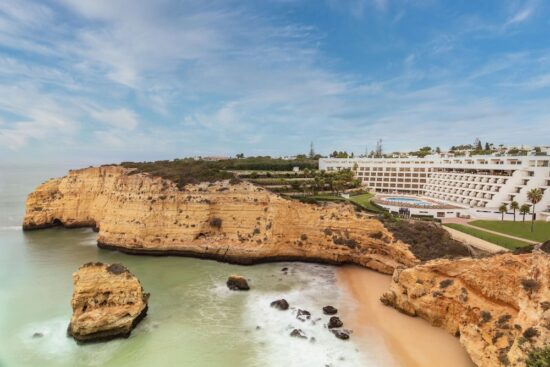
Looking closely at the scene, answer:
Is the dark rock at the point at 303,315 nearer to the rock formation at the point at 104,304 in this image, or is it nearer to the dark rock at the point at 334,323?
the dark rock at the point at 334,323

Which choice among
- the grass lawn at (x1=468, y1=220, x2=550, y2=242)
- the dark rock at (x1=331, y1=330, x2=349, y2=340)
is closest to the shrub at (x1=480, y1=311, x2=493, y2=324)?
the dark rock at (x1=331, y1=330, x2=349, y2=340)

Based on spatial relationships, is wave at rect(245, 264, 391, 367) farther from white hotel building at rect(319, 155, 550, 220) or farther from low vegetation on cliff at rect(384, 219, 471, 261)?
white hotel building at rect(319, 155, 550, 220)

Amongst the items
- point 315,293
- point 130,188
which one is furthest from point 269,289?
point 130,188


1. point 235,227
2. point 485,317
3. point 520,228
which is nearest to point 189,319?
point 235,227

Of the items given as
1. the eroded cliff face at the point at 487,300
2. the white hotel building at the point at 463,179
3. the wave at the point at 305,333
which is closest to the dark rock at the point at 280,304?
the wave at the point at 305,333

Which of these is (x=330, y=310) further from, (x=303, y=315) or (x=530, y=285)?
(x=530, y=285)

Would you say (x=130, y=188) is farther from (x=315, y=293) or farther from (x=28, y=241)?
(x=315, y=293)

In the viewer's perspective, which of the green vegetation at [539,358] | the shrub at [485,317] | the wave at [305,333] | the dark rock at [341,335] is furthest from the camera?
the dark rock at [341,335]
